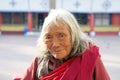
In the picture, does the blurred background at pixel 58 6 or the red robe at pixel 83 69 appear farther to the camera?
the blurred background at pixel 58 6

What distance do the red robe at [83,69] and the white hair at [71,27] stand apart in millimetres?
23

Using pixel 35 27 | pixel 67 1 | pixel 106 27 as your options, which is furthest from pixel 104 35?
pixel 35 27

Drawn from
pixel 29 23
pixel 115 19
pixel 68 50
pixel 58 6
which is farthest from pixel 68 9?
pixel 68 50

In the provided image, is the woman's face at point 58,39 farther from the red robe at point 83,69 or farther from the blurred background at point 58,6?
the blurred background at point 58,6

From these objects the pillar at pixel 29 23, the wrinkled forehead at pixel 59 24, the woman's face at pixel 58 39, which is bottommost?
the pillar at pixel 29 23

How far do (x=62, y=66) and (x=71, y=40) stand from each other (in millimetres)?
74

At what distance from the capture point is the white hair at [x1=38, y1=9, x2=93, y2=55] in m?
0.84

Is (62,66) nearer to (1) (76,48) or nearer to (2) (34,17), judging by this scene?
(1) (76,48)

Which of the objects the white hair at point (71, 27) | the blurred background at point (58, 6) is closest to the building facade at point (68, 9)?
the blurred background at point (58, 6)

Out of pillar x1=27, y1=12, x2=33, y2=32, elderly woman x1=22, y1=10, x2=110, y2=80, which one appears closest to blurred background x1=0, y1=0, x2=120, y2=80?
pillar x1=27, y1=12, x2=33, y2=32

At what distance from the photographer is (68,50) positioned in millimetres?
851

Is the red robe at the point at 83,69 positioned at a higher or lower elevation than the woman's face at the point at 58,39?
lower

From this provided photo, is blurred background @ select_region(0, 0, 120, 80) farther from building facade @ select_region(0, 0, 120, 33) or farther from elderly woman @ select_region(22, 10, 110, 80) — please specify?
elderly woman @ select_region(22, 10, 110, 80)

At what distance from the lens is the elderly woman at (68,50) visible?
0.83 meters
